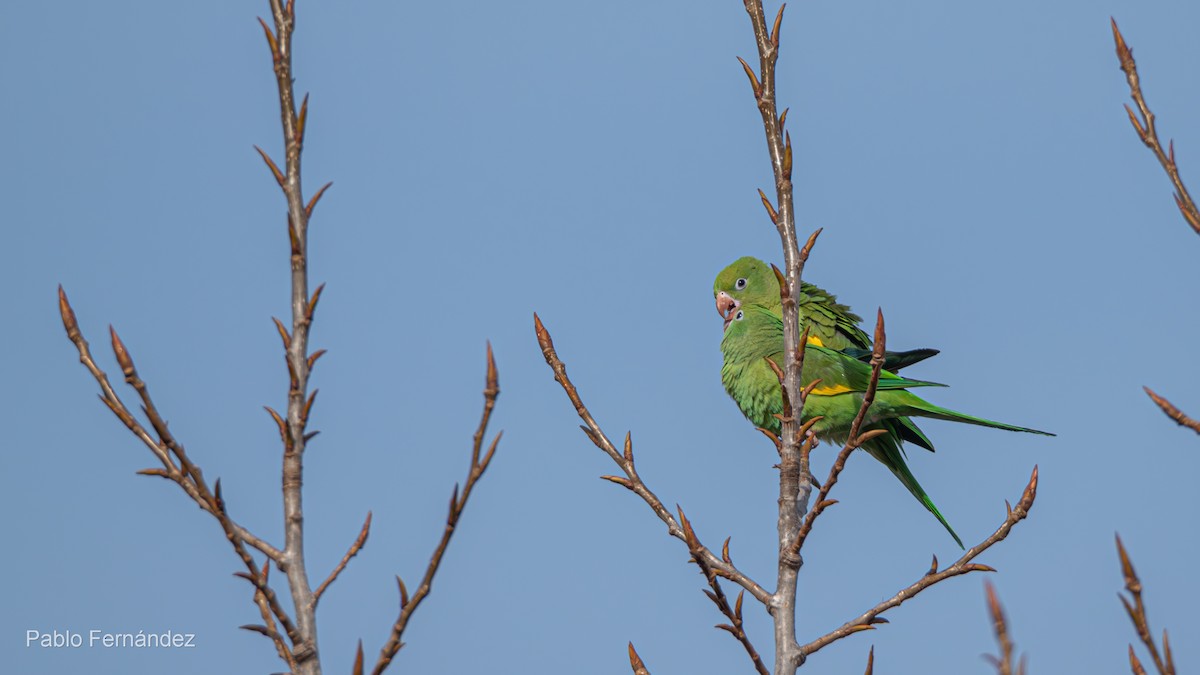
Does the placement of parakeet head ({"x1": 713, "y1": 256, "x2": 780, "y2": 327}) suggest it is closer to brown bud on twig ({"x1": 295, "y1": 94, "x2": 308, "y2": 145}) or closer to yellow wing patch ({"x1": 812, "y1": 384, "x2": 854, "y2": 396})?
yellow wing patch ({"x1": 812, "y1": 384, "x2": 854, "y2": 396})

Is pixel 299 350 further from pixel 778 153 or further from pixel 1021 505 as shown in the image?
pixel 1021 505

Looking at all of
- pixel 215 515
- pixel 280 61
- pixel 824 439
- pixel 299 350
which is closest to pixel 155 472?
pixel 215 515

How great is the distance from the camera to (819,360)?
793 centimetres

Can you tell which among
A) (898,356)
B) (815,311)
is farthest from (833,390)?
(815,311)

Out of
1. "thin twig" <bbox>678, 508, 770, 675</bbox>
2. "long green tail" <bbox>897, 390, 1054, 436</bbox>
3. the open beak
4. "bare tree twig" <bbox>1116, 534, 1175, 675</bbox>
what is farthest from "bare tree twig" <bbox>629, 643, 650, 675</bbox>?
the open beak

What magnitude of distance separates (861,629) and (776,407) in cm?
454

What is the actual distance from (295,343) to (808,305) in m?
6.89

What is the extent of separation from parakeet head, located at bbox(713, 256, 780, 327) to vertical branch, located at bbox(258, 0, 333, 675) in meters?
7.07

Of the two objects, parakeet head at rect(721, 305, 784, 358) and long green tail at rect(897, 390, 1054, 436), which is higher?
parakeet head at rect(721, 305, 784, 358)

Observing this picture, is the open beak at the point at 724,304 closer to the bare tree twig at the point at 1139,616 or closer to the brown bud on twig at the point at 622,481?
the brown bud on twig at the point at 622,481

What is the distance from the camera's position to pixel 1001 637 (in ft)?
5.73

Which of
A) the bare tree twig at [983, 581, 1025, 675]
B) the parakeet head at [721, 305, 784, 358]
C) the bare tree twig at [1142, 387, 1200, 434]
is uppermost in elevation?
the parakeet head at [721, 305, 784, 358]

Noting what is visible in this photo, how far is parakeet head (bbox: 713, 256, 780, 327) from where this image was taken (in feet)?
31.2

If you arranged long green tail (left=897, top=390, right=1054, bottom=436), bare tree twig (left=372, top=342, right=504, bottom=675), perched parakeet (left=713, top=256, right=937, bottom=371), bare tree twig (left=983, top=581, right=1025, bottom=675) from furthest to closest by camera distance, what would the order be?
perched parakeet (left=713, top=256, right=937, bottom=371) → long green tail (left=897, top=390, right=1054, bottom=436) → bare tree twig (left=372, top=342, right=504, bottom=675) → bare tree twig (left=983, top=581, right=1025, bottom=675)
